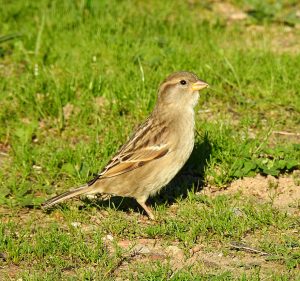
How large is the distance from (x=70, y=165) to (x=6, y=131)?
99cm

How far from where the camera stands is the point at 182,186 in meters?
7.20

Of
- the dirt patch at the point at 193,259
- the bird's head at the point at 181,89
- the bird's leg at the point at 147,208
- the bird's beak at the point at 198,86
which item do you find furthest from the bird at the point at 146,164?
the dirt patch at the point at 193,259

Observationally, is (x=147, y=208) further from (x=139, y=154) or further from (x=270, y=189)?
(x=270, y=189)

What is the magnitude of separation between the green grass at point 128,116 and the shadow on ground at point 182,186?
19 mm

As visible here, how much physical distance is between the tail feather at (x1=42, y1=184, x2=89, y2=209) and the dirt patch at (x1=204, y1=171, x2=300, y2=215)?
3.61 ft

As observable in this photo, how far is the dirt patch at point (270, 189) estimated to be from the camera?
6.84m

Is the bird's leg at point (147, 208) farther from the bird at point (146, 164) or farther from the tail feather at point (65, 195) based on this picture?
the tail feather at point (65, 195)

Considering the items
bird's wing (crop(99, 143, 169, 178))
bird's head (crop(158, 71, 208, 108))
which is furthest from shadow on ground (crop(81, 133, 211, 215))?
bird's head (crop(158, 71, 208, 108))

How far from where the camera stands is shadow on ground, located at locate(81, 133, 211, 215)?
6.97 m

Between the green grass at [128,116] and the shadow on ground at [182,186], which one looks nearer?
the green grass at [128,116]

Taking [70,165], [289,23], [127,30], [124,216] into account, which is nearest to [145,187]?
[124,216]

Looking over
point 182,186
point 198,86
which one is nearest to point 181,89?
point 198,86

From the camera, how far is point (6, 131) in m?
8.00

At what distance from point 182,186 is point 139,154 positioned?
73 cm
